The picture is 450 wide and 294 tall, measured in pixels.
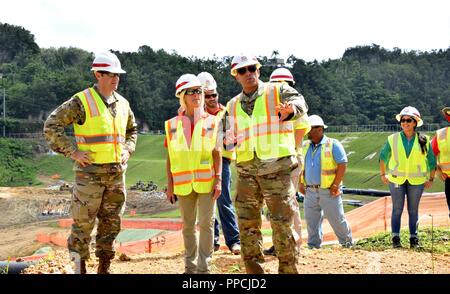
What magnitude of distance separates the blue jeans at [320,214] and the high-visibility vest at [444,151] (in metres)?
1.67

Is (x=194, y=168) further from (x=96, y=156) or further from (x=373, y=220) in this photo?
(x=373, y=220)

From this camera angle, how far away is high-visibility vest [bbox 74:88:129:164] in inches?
272

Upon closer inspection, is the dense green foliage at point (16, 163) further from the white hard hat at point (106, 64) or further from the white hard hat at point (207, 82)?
the white hard hat at point (106, 64)

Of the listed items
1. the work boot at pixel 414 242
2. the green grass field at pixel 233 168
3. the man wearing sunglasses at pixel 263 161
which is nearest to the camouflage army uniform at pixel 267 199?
the man wearing sunglasses at pixel 263 161

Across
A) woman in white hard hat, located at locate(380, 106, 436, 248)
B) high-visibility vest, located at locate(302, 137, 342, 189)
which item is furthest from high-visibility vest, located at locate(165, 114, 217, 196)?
woman in white hard hat, located at locate(380, 106, 436, 248)

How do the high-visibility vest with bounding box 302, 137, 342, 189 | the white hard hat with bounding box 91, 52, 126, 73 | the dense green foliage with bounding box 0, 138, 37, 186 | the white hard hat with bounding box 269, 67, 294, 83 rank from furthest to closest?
the dense green foliage with bounding box 0, 138, 37, 186
the high-visibility vest with bounding box 302, 137, 342, 189
the white hard hat with bounding box 269, 67, 294, 83
the white hard hat with bounding box 91, 52, 126, 73

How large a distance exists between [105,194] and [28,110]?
94.5 m

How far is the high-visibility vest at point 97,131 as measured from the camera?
691cm

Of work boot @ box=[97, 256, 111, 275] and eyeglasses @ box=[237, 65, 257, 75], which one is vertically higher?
eyeglasses @ box=[237, 65, 257, 75]

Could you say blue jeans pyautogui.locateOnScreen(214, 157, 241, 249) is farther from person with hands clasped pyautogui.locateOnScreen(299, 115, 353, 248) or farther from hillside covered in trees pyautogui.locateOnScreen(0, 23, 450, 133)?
hillside covered in trees pyautogui.locateOnScreen(0, 23, 450, 133)

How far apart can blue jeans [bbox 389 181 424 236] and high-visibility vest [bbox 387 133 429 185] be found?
8 cm

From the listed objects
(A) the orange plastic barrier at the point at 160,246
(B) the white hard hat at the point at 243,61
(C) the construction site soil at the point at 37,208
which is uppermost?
(B) the white hard hat at the point at 243,61

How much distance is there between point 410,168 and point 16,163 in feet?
234

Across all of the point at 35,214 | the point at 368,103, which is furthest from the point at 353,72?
the point at 35,214
